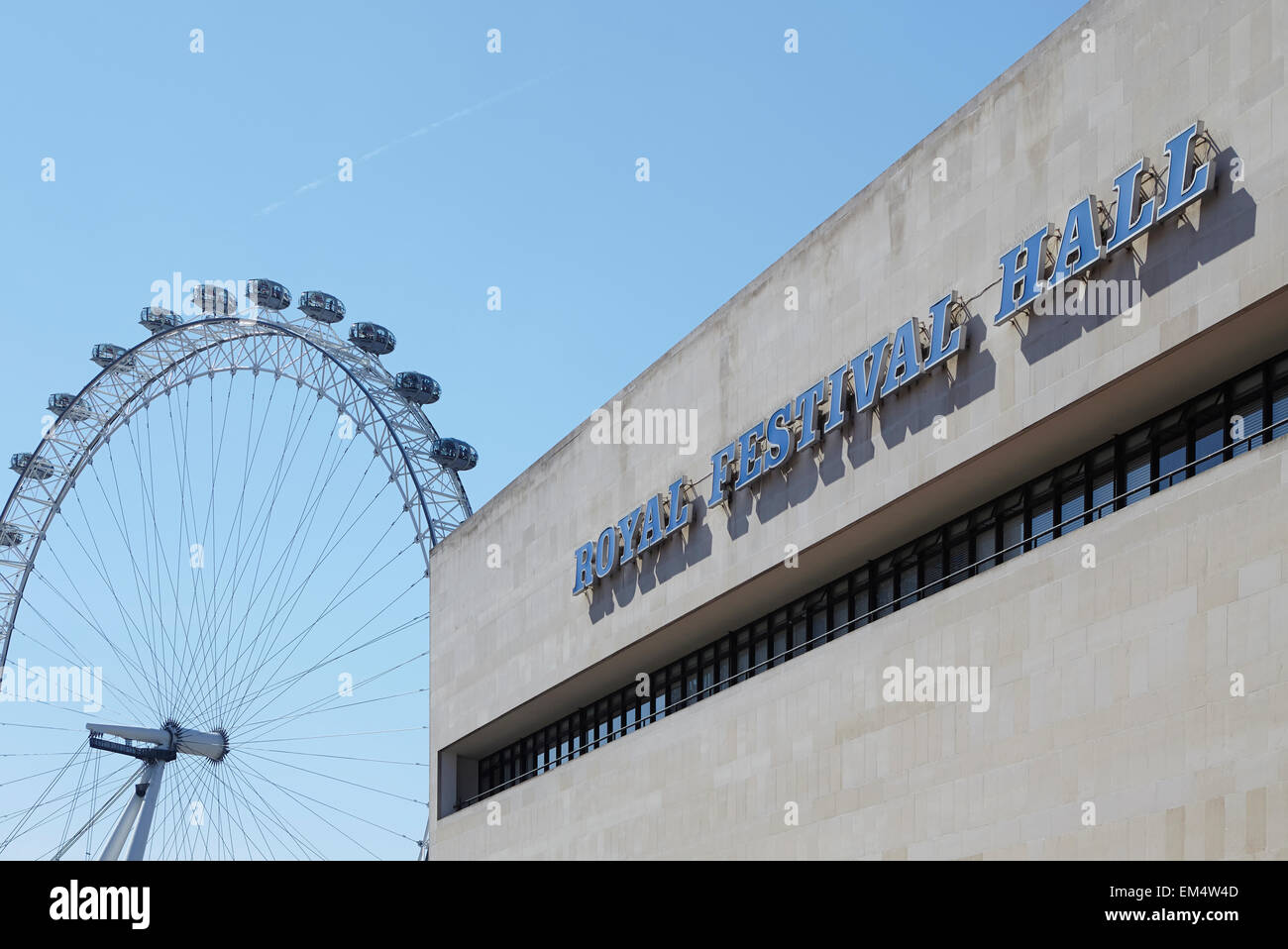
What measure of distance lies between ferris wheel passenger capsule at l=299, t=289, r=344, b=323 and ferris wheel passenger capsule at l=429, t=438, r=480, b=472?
742cm

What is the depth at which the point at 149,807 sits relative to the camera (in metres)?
75.6

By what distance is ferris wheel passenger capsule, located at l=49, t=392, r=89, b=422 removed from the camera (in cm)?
8419

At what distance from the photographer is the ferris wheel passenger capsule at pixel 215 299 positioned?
8081cm

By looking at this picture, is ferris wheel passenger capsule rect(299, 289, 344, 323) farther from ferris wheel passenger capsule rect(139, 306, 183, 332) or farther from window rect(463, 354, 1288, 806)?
window rect(463, 354, 1288, 806)

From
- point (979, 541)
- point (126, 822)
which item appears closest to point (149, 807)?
point (126, 822)

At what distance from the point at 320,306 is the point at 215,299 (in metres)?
6.13

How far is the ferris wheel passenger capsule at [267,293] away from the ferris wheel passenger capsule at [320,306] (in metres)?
1.02

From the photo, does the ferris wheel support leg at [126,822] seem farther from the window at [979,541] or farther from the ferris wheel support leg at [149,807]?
the window at [979,541]

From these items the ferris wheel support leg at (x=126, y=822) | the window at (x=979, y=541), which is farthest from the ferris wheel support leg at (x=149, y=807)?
the window at (x=979, y=541)

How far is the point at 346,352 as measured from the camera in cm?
7756

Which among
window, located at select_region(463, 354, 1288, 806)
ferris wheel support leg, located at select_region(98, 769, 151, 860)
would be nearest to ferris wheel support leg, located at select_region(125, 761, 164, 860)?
ferris wheel support leg, located at select_region(98, 769, 151, 860)

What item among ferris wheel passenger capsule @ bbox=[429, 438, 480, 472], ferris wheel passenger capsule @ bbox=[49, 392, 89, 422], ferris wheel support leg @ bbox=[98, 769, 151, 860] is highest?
ferris wheel passenger capsule @ bbox=[49, 392, 89, 422]

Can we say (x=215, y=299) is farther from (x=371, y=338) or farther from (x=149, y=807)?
(x=149, y=807)
